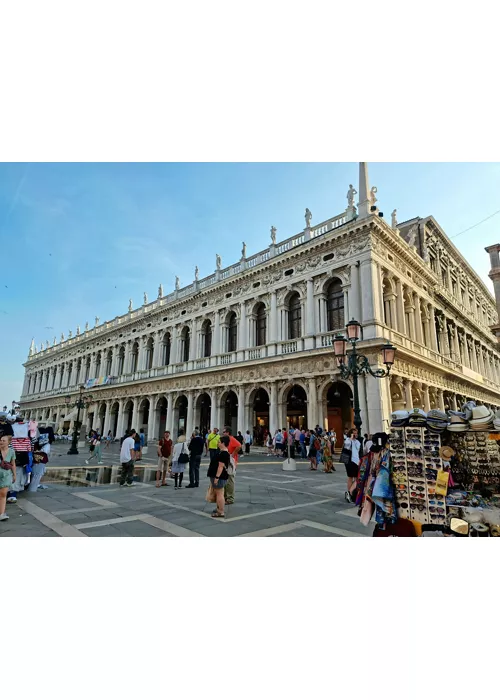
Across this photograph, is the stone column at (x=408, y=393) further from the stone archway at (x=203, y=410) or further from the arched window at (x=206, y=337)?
the arched window at (x=206, y=337)

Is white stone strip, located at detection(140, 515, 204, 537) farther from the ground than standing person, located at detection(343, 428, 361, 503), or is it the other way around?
standing person, located at detection(343, 428, 361, 503)

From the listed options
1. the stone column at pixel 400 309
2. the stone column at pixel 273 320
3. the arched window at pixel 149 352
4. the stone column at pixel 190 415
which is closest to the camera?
the stone column at pixel 400 309

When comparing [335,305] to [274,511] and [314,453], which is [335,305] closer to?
[314,453]

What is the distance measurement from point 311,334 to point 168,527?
1491 centimetres

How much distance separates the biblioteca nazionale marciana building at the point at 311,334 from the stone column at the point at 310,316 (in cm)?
5

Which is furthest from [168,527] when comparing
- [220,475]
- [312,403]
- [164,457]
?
[312,403]

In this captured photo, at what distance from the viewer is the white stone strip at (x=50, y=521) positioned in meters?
5.03

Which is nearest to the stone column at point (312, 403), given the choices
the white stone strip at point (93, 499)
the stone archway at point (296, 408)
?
the stone archway at point (296, 408)

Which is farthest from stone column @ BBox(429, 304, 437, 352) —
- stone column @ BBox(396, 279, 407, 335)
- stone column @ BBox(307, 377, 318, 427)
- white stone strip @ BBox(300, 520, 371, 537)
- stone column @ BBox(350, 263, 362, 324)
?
white stone strip @ BBox(300, 520, 371, 537)

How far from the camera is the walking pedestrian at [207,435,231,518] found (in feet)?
19.7

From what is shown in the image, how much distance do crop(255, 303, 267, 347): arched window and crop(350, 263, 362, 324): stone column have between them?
5864 millimetres

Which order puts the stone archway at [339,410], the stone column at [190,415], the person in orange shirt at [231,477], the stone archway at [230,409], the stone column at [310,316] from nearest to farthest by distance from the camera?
the person in orange shirt at [231,477] < the stone column at [310,316] < the stone archway at [339,410] < the stone archway at [230,409] < the stone column at [190,415]

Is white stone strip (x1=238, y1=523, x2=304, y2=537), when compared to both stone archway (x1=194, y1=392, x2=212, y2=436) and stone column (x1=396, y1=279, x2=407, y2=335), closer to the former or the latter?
stone column (x1=396, y1=279, x2=407, y2=335)

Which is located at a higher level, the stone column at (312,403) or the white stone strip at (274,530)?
the stone column at (312,403)
